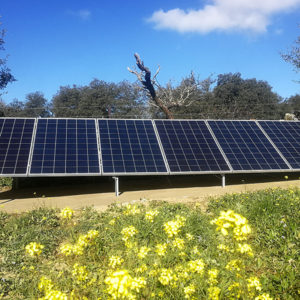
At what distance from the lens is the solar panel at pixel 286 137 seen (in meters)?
13.9

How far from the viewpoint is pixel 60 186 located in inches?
579

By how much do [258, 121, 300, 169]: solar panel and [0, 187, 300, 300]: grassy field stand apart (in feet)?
16.7

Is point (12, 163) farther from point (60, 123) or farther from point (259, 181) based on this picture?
point (259, 181)

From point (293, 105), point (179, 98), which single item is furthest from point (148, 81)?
point (293, 105)

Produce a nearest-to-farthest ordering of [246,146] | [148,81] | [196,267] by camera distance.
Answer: [196,267], [246,146], [148,81]

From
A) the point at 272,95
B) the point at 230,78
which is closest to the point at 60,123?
the point at 230,78

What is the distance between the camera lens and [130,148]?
42.6 feet

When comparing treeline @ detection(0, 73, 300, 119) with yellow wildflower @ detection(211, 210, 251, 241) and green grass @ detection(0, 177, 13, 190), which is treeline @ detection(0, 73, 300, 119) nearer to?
green grass @ detection(0, 177, 13, 190)

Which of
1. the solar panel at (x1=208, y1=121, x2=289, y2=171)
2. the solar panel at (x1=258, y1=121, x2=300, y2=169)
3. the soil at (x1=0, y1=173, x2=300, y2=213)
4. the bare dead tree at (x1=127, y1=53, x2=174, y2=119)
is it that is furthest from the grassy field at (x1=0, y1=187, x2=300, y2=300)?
the bare dead tree at (x1=127, y1=53, x2=174, y2=119)

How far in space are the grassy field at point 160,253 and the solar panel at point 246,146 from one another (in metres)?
3.60

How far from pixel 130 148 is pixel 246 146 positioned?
5573 mm

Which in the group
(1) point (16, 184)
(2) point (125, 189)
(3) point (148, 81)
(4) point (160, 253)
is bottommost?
(4) point (160, 253)

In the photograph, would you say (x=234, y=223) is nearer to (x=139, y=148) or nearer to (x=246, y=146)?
(x=139, y=148)

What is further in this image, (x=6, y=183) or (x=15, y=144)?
(x=6, y=183)
